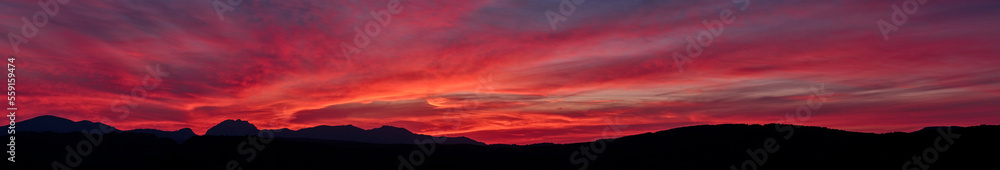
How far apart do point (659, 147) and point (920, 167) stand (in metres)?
20.5

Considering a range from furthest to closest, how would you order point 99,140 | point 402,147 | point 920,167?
point 99,140 → point 402,147 → point 920,167

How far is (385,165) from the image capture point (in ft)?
179

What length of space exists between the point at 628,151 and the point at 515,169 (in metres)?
11.0

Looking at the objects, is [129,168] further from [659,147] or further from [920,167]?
[920,167]

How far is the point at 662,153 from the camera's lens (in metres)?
49.8

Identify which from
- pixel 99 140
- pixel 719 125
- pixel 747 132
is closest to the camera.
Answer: pixel 747 132

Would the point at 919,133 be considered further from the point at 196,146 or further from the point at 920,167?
the point at 196,146

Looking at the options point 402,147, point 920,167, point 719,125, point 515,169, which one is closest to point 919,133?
Result: point 920,167

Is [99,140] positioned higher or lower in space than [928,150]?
higher

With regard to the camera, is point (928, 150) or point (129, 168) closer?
point (928, 150)

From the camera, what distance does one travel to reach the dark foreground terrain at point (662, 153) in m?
38.8

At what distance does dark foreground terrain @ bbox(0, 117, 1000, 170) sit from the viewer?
38.8m

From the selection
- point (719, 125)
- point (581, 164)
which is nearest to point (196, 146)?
point (581, 164)

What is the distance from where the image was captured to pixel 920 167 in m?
35.8
